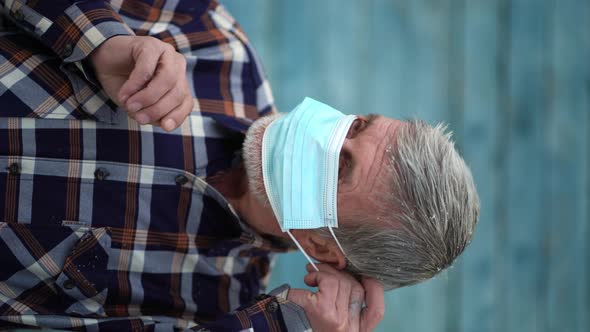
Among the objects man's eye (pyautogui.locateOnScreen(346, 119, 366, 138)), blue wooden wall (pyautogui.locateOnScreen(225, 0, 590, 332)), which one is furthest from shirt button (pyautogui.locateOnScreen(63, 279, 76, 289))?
blue wooden wall (pyautogui.locateOnScreen(225, 0, 590, 332))

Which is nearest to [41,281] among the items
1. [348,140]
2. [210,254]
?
[210,254]

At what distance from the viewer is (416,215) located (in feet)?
5.43

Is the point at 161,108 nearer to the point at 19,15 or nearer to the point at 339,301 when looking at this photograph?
the point at 19,15

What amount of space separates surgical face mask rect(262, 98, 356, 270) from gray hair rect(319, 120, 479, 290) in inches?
3.0

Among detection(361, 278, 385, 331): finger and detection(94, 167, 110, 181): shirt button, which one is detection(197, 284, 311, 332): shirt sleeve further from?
detection(94, 167, 110, 181): shirt button

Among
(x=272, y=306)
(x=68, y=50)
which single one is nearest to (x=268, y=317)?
(x=272, y=306)

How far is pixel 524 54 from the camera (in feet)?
10.4

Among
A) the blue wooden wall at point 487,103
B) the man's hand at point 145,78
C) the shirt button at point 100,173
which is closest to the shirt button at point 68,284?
the shirt button at point 100,173

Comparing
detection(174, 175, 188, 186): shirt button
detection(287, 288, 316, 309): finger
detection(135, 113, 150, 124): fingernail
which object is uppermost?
detection(135, 113, 150, 124): fingernail

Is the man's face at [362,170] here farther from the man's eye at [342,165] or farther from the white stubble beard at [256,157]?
the white stubble beard at [256,157]

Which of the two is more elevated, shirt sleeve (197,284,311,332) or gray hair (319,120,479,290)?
gray hair (319,120,479,290)

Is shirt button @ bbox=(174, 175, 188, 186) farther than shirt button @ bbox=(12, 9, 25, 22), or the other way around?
shirt button @ bbox=(174, 175, 188, 186)

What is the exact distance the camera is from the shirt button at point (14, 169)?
165cm

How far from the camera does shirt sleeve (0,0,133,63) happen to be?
1588 millimetres
